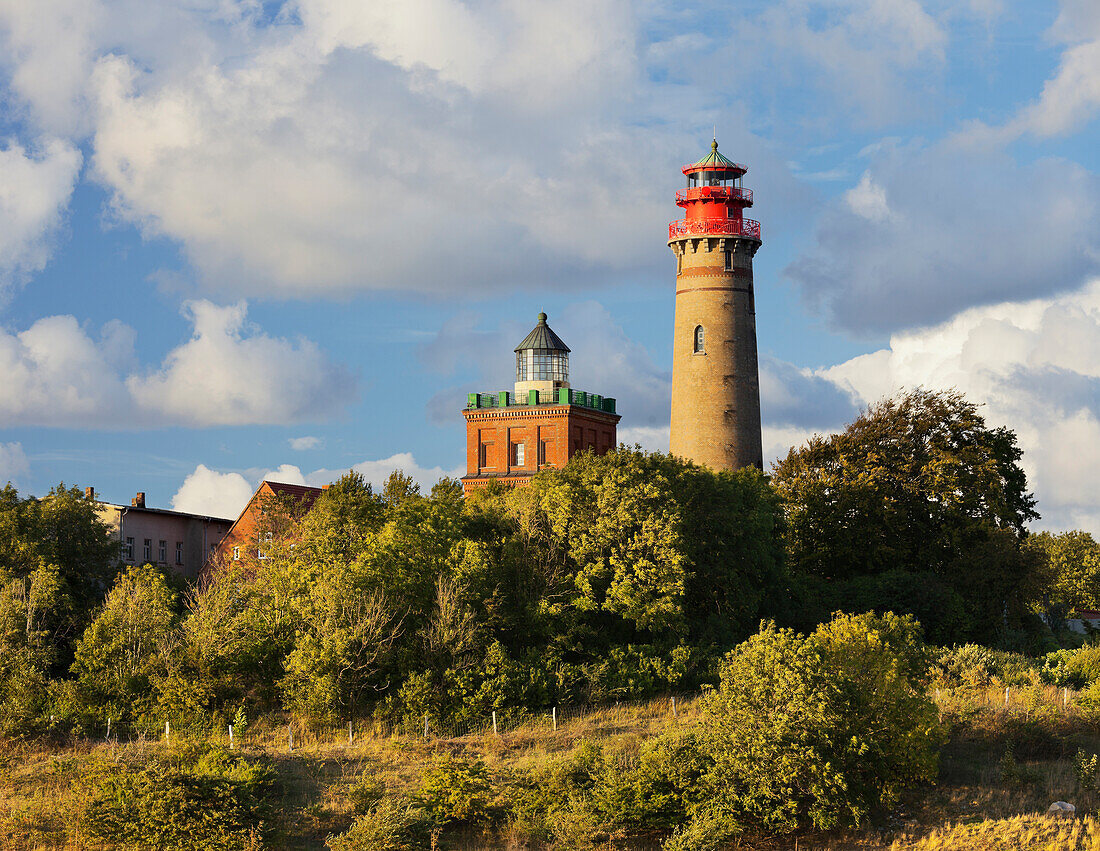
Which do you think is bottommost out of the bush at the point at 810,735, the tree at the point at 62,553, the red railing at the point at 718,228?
the bush at the point at 810,735

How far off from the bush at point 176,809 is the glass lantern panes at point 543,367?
45.7 m

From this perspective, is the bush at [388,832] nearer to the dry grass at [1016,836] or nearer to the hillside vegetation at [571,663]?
the hillside vegetation at [571,663]

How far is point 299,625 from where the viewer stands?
138 ft

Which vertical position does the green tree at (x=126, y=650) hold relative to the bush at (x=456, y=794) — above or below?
above

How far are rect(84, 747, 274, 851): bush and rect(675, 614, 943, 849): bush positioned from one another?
1034 cm

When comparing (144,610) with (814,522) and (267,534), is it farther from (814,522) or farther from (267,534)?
(814,522)

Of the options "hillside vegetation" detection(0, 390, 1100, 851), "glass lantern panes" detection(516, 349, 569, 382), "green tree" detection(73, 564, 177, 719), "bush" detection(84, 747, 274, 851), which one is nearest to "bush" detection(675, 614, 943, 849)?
"hillside vegetation" detection(0, 390, 1100, 851)

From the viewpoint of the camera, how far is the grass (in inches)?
1225

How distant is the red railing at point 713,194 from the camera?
66.1m

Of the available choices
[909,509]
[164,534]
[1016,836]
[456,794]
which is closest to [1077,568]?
[909,509]

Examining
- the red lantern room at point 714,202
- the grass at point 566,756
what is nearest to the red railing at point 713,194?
the red lantern room at point 714,202

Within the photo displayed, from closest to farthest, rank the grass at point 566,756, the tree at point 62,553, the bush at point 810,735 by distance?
the grass at point 566,756
the bush at point 810,735
the tree at point 62,553

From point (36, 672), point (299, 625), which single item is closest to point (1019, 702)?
point (299, 625)

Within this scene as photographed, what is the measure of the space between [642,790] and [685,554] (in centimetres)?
1508
